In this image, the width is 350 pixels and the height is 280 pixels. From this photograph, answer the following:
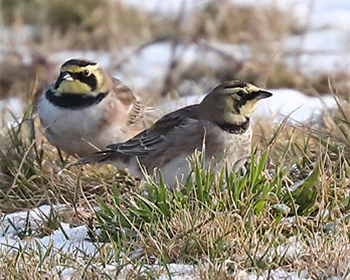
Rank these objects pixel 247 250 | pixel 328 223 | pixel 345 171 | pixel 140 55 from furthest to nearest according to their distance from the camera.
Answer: pixel 140 55 < pixel 345 171 < pixel 328 223 < pixel 247 250

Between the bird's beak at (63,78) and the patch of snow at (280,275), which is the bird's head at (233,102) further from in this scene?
the patch of snow at (280,275)

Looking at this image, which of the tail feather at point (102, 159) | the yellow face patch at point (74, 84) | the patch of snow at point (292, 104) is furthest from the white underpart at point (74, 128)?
the patch of snow at point (292, 104)

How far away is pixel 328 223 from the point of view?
4.30m

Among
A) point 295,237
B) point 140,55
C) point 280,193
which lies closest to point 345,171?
point 280,193

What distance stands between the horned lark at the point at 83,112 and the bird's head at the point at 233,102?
3.36 ft

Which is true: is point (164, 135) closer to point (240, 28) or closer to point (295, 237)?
point (295, 237)

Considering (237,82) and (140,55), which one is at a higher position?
(237,82)

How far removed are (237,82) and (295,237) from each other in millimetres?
1354

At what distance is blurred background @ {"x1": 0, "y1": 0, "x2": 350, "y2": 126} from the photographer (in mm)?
9562

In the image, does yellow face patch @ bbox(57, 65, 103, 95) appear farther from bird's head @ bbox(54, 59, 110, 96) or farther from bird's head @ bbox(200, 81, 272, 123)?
bird's head @ bbox(200, 81, 272, 123)

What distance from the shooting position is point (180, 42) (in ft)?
33.9

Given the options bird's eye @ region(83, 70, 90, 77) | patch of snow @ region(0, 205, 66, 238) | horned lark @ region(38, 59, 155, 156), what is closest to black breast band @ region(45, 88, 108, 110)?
horned lark @ region(38, 59, 155, 156)

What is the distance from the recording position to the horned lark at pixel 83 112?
5988 mm

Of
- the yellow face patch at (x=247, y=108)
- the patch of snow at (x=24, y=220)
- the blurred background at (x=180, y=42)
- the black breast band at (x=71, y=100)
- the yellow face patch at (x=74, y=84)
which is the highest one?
the yellow face patch at (x=247, y=108)
